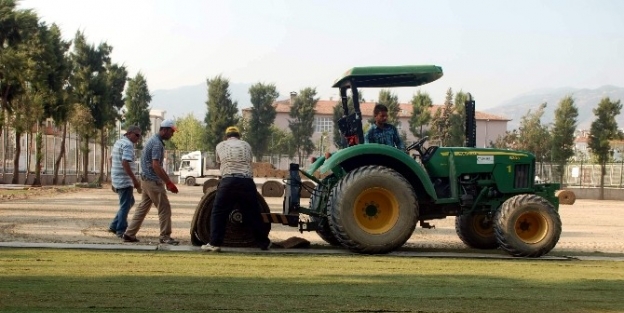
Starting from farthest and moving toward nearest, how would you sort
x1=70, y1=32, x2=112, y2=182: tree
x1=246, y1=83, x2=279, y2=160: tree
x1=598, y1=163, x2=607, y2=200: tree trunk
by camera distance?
x1=246, y1=83, x2=279, y2=160: tree < x1=598, y1=163, x2=607, y2=200: tree trunk < x1=70, y1=32, x2=112, y2=182: tree

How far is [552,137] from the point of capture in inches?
2665

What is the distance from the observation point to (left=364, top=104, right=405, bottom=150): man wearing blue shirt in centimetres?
1285

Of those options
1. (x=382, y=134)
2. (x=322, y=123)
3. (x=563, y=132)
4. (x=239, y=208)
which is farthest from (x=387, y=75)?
(x=322, y=123)

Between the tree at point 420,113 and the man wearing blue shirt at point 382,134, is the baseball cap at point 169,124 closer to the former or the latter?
the man wearing blue shirt at point 382,134

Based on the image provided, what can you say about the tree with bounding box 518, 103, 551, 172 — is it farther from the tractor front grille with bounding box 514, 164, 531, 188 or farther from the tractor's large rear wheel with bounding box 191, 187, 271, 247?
the tractor's large rear wheel with bounding box 191, 187, 271, 247

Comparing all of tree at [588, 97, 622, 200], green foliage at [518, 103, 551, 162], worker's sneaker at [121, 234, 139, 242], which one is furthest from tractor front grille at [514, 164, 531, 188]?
green foliage at [518, 103, 551, 162]

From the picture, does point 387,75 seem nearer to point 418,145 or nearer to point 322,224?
point 418,145

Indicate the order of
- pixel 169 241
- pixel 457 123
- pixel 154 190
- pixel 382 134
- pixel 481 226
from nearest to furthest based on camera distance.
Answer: pixel 382 134, pixel 169 241, pixel 154 190, pixel 481 226, pixel 457 123

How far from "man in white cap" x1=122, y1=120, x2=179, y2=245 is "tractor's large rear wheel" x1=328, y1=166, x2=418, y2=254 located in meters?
2.52

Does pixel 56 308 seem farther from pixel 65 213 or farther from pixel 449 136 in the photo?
pixel 449 136

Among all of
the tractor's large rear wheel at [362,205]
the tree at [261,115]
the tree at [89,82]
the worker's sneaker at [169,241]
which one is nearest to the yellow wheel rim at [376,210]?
the tractor's large rear wheel at [362,205]

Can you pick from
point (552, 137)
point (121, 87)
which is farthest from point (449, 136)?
point (121, 87)

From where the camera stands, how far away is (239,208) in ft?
41.1

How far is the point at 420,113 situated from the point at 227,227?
74.6 meters
